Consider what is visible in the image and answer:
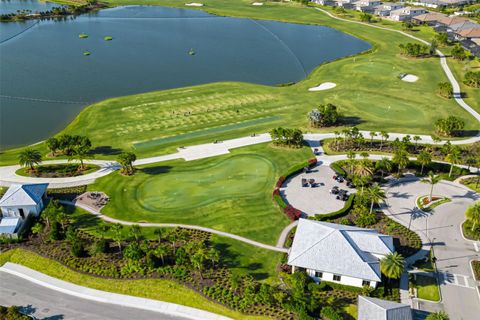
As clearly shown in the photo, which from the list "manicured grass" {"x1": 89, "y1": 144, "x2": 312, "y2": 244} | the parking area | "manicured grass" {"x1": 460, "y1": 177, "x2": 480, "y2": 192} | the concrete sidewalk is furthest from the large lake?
"manicured grass" {"x1": 460, "y1": 177, "x2": 480, "y2": 192}

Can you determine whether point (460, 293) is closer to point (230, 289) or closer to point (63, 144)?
point (230, 289)

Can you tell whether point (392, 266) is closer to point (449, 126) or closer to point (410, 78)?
point (449, 126)

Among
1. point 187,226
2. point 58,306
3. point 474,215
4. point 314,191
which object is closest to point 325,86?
point 314,191

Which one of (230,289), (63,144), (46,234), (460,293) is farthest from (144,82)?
(460,293)

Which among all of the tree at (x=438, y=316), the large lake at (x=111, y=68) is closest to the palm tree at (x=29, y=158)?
the large lake at (x=111, y=68)

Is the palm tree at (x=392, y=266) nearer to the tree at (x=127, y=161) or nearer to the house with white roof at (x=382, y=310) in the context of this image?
the house with white roof at (x=382, y=310)
